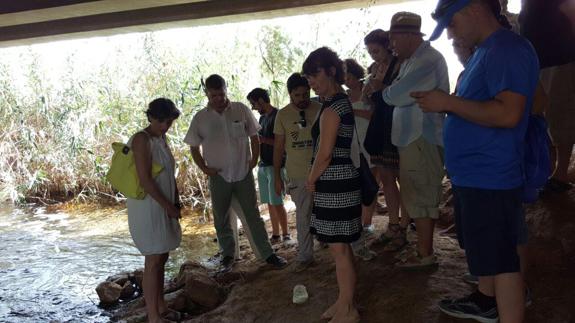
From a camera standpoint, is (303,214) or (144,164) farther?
(303,214)

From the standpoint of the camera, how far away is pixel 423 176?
3.10 m

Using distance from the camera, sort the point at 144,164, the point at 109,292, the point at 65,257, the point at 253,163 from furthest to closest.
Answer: the point at 65,257 < the point at 253,163 < the point at 109,292 < the point at 144,164

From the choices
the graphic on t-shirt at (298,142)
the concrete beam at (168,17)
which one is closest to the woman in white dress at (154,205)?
the graphic on t-shirt at (298,142)

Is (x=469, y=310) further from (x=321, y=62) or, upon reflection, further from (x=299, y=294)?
(x=321, y=62)

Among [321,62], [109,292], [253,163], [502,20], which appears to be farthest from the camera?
[253,163]

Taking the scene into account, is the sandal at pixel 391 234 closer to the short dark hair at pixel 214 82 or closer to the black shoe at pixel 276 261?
the black shoe at pixel 276 261

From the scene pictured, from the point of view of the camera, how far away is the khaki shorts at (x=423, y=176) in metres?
3.07

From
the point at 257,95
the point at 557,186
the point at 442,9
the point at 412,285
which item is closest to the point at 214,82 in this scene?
the point at 257,95

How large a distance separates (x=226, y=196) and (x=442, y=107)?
2884 millimetres

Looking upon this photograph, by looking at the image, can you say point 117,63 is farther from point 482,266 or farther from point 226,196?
point 482,266

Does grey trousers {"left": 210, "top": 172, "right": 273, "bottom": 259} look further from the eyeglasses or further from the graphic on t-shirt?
the eyeglasses

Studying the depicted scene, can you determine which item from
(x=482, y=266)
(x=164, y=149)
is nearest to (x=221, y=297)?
(x=164, y=149)

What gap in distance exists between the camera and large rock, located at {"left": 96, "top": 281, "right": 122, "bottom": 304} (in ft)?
14.4

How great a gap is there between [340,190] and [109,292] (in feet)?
9.72
